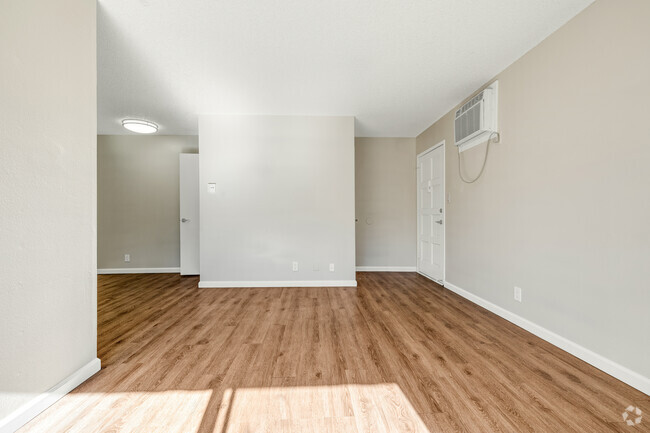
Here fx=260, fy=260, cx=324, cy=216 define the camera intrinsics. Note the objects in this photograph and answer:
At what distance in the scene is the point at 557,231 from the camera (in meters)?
2.05

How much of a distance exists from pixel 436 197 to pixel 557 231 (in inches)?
85.8

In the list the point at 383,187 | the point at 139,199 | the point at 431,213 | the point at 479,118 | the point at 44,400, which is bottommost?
the point at 44,400

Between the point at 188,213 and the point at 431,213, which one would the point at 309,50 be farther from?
the point at 188,213

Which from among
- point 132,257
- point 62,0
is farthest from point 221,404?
point 132,257

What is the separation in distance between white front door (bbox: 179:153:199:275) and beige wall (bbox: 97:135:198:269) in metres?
0.39

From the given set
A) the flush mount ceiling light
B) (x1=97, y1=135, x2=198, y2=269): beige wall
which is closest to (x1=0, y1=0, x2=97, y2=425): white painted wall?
the flush mount ceiling light

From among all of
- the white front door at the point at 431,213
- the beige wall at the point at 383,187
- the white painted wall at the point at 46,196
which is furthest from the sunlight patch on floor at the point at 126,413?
the beige wall at the point at 383,187

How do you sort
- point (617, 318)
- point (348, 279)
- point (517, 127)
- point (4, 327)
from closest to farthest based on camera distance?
point (4, 327)
point (617, 318)
point (517, 127)
point (348, 279)

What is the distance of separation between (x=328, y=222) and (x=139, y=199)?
369 cm

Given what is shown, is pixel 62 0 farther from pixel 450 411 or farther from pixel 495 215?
pixel 495 215

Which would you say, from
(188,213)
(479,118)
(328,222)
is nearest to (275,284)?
(328,222)

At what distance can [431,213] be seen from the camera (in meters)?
4.34

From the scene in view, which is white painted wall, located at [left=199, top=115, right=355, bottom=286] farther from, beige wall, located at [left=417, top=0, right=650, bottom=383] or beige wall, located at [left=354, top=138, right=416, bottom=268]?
beige wall, located at [left=417, top=0, right=650, bottom=383]

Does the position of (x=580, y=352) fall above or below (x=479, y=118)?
below
